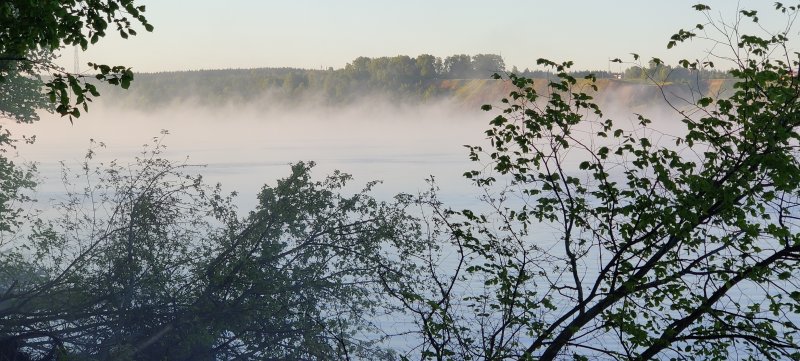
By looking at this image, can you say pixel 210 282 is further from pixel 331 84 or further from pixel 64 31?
pixel 331 84

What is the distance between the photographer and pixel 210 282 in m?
17.2

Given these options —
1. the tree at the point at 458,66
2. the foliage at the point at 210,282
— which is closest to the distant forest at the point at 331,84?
the tree at the point at 458,66

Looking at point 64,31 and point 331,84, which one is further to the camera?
point 331,84

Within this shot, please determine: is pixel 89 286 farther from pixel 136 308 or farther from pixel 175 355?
pixel 175 355

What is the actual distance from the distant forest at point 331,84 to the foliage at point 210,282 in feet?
320

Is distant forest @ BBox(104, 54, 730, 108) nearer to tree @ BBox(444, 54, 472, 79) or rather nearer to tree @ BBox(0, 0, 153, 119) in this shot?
tree @ BBox(444, 54, 472, 79)

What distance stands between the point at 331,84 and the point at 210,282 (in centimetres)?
12947

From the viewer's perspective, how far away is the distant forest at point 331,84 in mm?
130000

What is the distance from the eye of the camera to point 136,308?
55.9 ft

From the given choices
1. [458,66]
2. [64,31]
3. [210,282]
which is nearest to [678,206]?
[64,31]

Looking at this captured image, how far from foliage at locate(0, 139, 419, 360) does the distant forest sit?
320 feet

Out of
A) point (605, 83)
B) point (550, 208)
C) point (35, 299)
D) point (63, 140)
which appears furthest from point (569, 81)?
point (63, 140)

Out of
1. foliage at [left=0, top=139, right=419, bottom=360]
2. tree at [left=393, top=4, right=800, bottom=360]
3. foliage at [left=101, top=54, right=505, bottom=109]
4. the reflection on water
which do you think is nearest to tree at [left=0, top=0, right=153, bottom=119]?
tree at [left=393, top=4, right=800, bottom=360]

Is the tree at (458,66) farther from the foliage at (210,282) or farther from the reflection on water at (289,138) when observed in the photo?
the foliage at (210,282)
